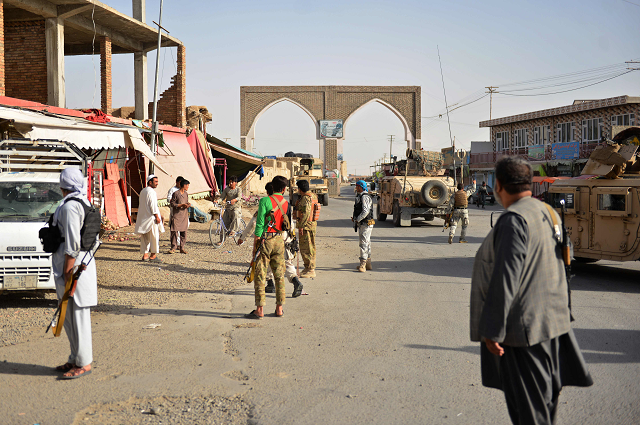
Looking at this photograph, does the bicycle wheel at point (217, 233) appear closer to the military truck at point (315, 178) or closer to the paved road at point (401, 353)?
the paved road at point (401, 353)

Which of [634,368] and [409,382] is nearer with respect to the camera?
[409,382]

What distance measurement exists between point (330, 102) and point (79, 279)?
56784 mm

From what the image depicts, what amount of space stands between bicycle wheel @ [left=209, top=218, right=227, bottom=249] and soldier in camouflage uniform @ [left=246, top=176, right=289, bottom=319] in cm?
665

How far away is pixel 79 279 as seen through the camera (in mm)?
4508

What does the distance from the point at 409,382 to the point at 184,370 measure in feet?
6.10

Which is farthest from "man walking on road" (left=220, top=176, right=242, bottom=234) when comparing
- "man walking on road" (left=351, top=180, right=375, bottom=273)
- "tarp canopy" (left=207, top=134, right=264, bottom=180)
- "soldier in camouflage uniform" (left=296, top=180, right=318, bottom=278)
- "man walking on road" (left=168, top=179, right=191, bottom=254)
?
"tarp canopy" (left=207, top=134, right=264, bottom=180)

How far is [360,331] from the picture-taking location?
5945mm

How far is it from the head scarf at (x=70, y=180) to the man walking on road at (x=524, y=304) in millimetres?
3362

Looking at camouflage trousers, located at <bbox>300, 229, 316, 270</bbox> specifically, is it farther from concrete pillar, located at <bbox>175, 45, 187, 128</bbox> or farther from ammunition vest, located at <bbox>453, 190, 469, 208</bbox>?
concrete pillar, located at <bbox>175, 45, 187, 128</bbox>

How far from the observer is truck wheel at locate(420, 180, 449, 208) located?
1805 cm

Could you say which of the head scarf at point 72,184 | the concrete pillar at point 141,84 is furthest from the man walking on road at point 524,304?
the concrete pillar at point 141,84

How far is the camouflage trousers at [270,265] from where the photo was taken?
6.45 metres

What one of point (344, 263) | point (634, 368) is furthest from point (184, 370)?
point (344, 263)

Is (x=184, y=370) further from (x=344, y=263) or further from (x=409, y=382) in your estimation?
(x=344, y=263)
